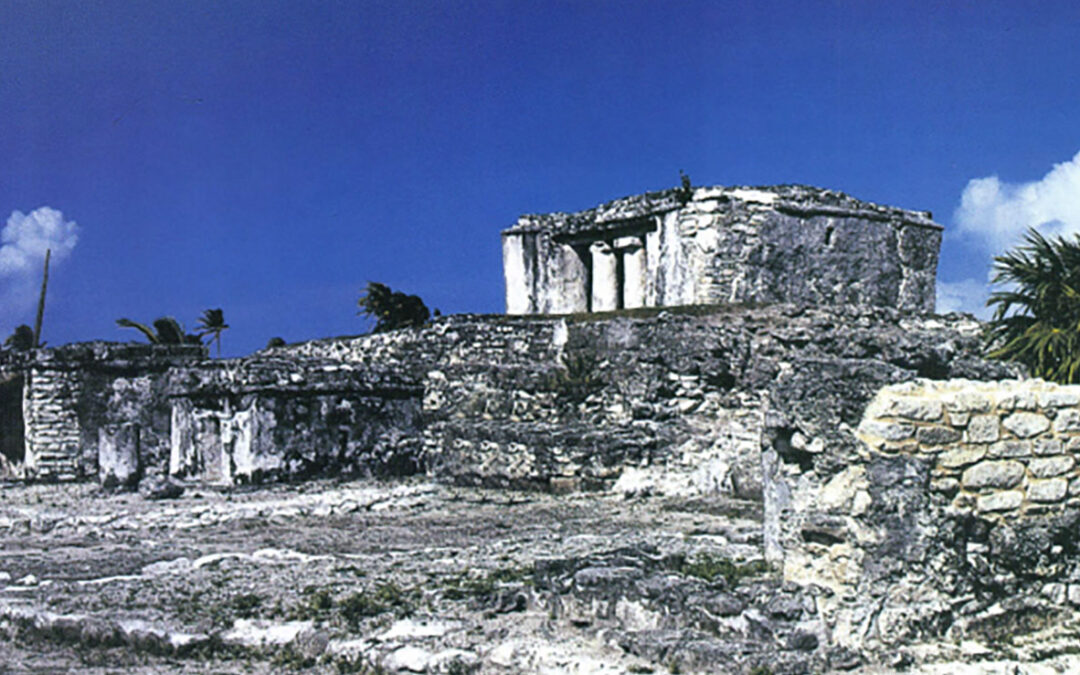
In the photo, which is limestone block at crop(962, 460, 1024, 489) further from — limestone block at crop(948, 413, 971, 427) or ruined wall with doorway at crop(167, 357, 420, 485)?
ruined wall with doorway at crop(167, 357, 420, 485)

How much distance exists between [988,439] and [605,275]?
1160 cm

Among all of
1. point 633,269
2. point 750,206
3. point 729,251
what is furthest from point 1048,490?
point 633,269

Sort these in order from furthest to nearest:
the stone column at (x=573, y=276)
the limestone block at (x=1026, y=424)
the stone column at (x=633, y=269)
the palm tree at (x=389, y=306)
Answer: the palm tree at (x=389, y=306), the stone column at (x=573, y=276), the stone column at (x=633, y=269), the limestone block at (x=1026, y=424)

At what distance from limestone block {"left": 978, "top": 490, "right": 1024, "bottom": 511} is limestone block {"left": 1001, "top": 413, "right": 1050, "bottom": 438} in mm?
251

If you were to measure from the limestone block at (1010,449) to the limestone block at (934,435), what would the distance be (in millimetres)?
222

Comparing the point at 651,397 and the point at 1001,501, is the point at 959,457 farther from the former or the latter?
the point at 651,397

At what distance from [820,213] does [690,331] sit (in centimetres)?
555

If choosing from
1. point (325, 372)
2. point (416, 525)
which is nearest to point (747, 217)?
point (325, 372)

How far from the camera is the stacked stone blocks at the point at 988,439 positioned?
4086mm

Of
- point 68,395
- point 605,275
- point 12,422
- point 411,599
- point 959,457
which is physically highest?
point 605,275

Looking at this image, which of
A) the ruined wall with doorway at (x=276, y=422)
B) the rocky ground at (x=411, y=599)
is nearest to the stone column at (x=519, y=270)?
the ruined wall with doorway at (x=276, y=422)

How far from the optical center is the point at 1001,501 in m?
4.18

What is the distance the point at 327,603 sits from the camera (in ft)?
15.4

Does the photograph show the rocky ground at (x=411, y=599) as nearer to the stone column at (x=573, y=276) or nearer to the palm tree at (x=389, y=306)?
the stone column at (x=573, y=276)
